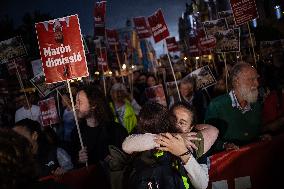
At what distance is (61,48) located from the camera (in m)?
5.42

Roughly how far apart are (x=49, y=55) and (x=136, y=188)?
3050 mm

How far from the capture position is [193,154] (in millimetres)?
3188

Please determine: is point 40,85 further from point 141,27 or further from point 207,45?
point 141,27

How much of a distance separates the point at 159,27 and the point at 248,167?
726cm

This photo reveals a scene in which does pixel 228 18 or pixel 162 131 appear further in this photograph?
pixel 228 18

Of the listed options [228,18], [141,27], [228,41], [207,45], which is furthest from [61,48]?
[141,27]

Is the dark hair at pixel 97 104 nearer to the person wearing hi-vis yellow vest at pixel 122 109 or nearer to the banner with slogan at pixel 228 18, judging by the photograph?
the person wearing hi-vis yellow vest at pixel 122 109

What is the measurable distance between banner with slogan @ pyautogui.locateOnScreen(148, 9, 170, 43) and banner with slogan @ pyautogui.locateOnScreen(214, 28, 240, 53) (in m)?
1.55

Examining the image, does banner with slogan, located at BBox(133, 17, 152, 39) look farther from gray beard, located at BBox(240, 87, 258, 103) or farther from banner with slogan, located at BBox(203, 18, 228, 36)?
gray beard, located at BBox(240, 87, 258, 103)

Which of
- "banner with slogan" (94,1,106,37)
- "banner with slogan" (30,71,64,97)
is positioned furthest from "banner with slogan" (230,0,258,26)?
"banner with slogan" (30,71,64,97)

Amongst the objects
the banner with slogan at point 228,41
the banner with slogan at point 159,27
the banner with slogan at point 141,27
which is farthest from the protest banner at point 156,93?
the banner with slogan at point 141,27

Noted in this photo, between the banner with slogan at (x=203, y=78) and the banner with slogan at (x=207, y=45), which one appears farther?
the banner with slogan at (x=207, y=45)

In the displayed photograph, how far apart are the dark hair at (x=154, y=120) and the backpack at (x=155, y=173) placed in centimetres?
20

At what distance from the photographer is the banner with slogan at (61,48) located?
213 inches
